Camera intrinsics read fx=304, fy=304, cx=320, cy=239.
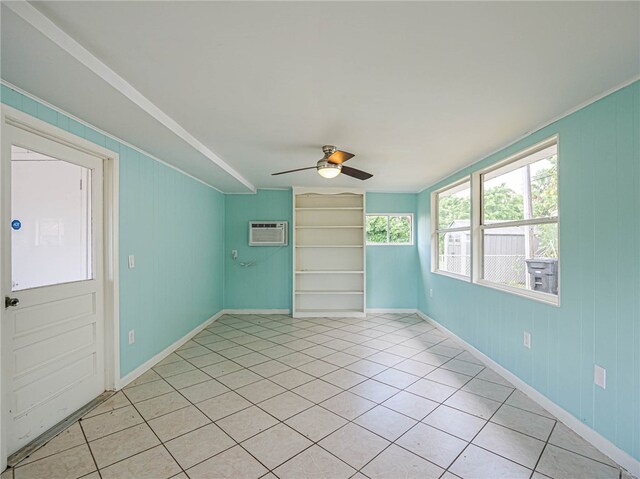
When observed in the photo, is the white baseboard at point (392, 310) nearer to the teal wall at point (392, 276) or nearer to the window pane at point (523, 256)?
the teal wall at point (392, 276)

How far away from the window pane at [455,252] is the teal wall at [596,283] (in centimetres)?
129

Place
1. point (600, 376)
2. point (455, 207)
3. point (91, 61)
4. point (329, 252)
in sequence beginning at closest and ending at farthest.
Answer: point (91, 61), point (600, 376), point (455, 207), point (329, 252)

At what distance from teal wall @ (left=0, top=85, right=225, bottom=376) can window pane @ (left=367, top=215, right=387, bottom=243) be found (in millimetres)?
2884

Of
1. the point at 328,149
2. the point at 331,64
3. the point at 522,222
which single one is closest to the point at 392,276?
the point at 522,222

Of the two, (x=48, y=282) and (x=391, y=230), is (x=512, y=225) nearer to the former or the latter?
(x=391, y=230)

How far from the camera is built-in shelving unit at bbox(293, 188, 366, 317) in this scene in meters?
5.57

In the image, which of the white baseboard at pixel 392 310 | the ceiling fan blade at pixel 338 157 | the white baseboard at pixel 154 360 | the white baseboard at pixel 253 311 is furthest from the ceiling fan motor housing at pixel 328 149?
the white baseboard at pixel 392 310

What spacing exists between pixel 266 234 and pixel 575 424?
14.9 feet

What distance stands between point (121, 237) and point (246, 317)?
9.72 ft

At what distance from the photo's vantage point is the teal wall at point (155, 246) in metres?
2.73

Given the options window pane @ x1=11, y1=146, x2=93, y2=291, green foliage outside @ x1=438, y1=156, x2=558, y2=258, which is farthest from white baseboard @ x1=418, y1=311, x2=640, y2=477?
window pane @ x1=11, y1=146, x2=93, y2=291

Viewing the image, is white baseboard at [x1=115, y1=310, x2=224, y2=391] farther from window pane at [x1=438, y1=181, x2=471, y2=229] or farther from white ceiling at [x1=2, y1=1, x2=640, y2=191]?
window pane at [x1=438, y1=181, x2=471, y2=229]

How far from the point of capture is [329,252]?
18.5 ft

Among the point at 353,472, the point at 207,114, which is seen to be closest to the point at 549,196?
the point at 353,472
